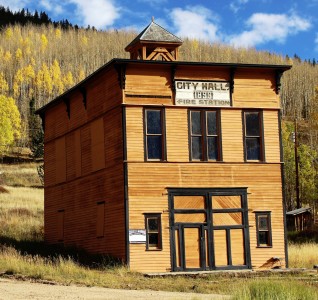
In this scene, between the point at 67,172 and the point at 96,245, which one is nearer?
the point at 96,245

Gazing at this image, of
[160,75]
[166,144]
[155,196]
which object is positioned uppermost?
[160,75]

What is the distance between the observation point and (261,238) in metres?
29.6

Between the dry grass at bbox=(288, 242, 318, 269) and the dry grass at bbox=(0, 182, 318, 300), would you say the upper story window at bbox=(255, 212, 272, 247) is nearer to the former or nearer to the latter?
the dry grass at bbox=(288, 242, 318, 269)

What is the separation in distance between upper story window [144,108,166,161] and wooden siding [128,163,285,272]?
21.2 inches

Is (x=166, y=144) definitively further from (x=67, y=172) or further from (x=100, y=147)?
(x=67, y=172)

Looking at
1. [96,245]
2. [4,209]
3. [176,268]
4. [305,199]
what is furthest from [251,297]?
[305,199]

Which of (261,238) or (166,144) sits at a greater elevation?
(166,144)

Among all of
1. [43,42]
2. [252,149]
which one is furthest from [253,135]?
[43,42]

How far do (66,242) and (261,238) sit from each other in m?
11.0

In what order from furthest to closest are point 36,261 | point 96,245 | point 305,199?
1. point 305,199
2. point 96,245
3. point 36,261

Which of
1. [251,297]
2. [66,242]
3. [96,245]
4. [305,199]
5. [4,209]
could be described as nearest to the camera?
[251,297]

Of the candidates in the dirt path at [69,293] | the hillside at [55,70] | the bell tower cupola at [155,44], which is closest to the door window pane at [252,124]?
the bell tower cupola at [155,44]

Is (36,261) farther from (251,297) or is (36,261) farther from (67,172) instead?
(251,297)

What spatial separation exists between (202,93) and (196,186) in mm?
4284
